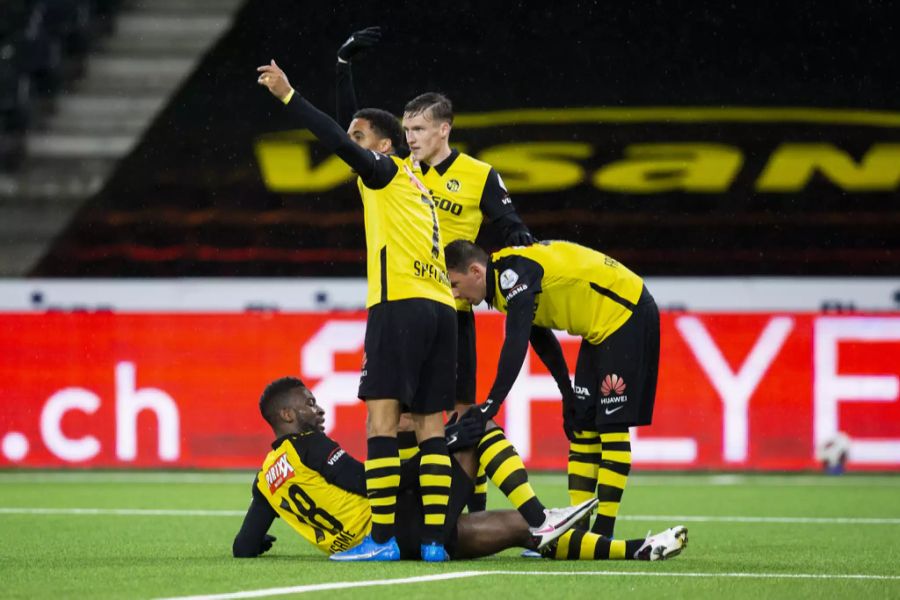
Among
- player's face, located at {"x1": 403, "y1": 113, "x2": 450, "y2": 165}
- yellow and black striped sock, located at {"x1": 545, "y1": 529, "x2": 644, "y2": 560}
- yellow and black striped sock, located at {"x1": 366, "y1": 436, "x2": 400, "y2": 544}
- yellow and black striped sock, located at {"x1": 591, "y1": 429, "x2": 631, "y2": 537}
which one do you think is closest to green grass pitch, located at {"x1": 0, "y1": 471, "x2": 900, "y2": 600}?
yellow and black striped sock, located at {"x1": 545, "y1": 529, "x2": 644, "y2": 560}

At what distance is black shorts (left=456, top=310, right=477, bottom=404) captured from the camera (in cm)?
615

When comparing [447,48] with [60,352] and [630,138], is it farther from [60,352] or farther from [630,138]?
[60,352]

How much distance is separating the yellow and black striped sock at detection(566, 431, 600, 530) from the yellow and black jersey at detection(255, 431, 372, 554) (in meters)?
1.02

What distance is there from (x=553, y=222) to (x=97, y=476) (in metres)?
5.31

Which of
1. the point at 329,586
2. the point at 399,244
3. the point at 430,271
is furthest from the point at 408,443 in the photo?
the point at 329,586

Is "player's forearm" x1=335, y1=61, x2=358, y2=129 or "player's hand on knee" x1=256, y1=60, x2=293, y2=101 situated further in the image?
"player's forearm" x1=335, y1=61, x2=358, y2=129

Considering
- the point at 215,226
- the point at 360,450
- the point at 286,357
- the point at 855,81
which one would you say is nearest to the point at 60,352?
the point at 286,357

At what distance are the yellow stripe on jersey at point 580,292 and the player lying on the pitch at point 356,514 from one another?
0.67m

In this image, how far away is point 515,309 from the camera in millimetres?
5559

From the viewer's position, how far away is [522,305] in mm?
5555

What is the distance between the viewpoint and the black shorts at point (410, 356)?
5301mm

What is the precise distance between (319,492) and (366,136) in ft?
4.36

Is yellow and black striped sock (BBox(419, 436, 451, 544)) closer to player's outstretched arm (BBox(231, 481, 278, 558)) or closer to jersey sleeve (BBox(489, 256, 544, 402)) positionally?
jersey sleeve (BBox(489, 256, 544, 402))

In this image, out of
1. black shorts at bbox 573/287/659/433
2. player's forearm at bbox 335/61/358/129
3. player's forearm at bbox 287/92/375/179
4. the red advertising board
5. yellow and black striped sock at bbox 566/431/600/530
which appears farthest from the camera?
the red advertising board
